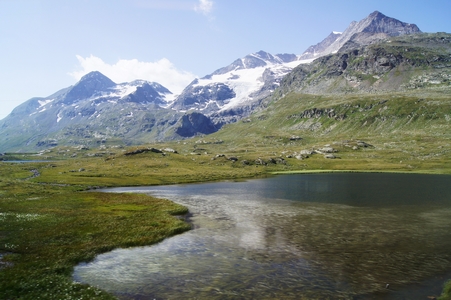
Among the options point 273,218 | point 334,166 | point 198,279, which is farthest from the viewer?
point 334,166

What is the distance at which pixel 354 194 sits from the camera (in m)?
89.6

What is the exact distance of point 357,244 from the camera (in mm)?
41562

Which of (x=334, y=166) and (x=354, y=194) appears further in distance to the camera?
(x=334, y=166)

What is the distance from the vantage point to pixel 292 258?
120 ft

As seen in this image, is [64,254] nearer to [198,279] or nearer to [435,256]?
[198,279]

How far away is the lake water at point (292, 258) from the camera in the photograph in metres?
28.1

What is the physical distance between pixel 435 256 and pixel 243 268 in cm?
2446

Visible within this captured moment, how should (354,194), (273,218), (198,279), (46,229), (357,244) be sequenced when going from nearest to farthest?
(198,279) < (357,244) < (46,229) < (273,218) < (354,194)

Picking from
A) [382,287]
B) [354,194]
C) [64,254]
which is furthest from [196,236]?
[354,194]

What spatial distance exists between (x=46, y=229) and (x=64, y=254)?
14019 millimetres

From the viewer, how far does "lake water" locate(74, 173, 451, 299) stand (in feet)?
92.1

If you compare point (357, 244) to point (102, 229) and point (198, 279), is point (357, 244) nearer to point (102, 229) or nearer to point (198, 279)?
point (198, 279)

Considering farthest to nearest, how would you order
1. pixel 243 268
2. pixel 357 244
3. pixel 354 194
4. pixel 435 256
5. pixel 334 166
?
1. pixel 334 166
2. pixel 354 194
3. pixel 357 244
4. pixel 435 256
5. pixel 243 268

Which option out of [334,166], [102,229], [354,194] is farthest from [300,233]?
[334,166]
